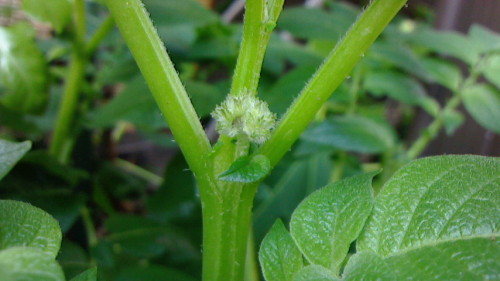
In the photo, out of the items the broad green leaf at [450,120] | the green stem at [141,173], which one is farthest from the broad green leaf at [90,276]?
the green stem at [141,173]

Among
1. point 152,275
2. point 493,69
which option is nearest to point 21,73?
point 152,275

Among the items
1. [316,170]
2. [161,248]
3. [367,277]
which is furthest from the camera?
[316,170]

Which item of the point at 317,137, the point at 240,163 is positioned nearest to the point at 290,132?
the point at 240,163

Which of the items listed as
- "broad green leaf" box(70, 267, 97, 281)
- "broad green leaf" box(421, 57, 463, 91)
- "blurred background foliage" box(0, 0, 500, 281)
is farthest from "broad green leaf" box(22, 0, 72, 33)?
"broad green leaf" box(421, 57, 463, 91)

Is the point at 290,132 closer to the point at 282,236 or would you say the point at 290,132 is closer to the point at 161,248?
the point at 282,236

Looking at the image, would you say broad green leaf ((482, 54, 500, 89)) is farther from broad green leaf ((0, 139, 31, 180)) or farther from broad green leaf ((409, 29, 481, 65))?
broad green leaf ((0, 139, 31, 180))

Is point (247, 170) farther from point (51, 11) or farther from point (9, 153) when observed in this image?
point (51, 11)
